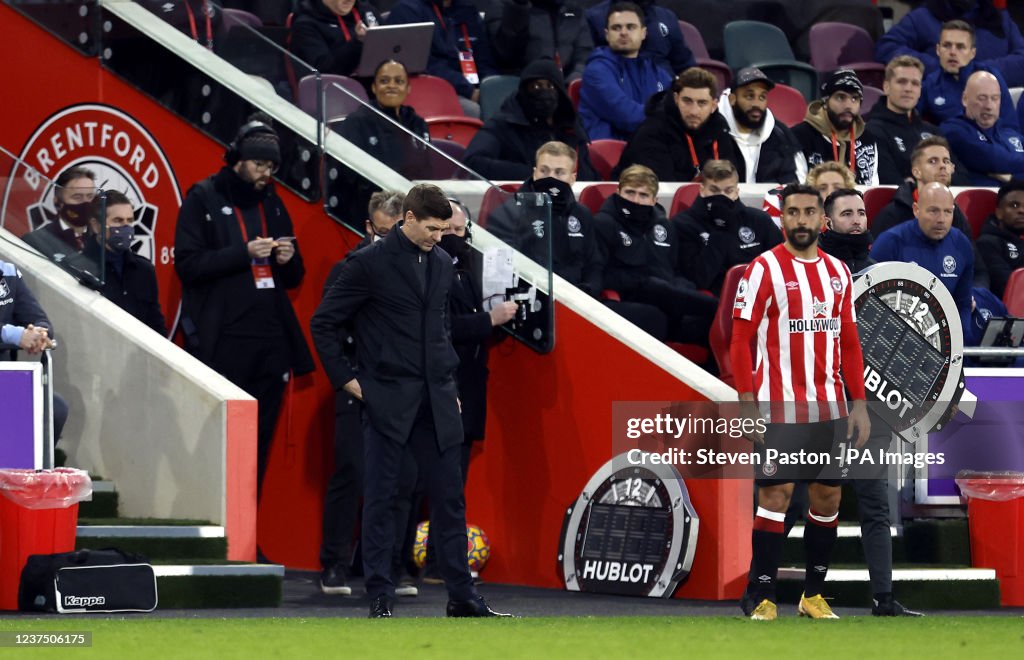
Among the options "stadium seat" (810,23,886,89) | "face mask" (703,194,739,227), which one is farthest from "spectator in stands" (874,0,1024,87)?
"face mask" (703,194,739,227)

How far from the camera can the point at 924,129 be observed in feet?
45.2

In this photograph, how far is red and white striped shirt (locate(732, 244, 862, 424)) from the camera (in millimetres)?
8625

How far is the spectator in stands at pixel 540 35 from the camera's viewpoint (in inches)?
570

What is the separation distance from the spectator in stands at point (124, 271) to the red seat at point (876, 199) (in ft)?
14.9

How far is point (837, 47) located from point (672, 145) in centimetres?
414

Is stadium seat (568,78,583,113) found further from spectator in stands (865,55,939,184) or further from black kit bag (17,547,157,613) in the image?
black kit bag (17,547,157,613)

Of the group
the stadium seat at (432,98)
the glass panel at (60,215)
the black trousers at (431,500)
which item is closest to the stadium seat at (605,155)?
the stadium seat at (432,98)

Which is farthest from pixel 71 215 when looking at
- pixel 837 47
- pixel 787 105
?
pixel 837 47

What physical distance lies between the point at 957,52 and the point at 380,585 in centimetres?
799

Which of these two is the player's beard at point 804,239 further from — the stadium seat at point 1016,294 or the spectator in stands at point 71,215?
the spectator in stands at point 71,215

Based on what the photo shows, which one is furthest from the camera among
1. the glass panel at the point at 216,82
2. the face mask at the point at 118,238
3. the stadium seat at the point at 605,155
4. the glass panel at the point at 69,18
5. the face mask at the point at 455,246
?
the stadium seat at the point at 605,155

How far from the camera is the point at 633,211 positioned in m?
11.2

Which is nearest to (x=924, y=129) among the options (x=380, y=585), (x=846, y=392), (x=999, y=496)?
(x=999, y=496)

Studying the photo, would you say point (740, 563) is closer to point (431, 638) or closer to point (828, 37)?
point (431, 638)
